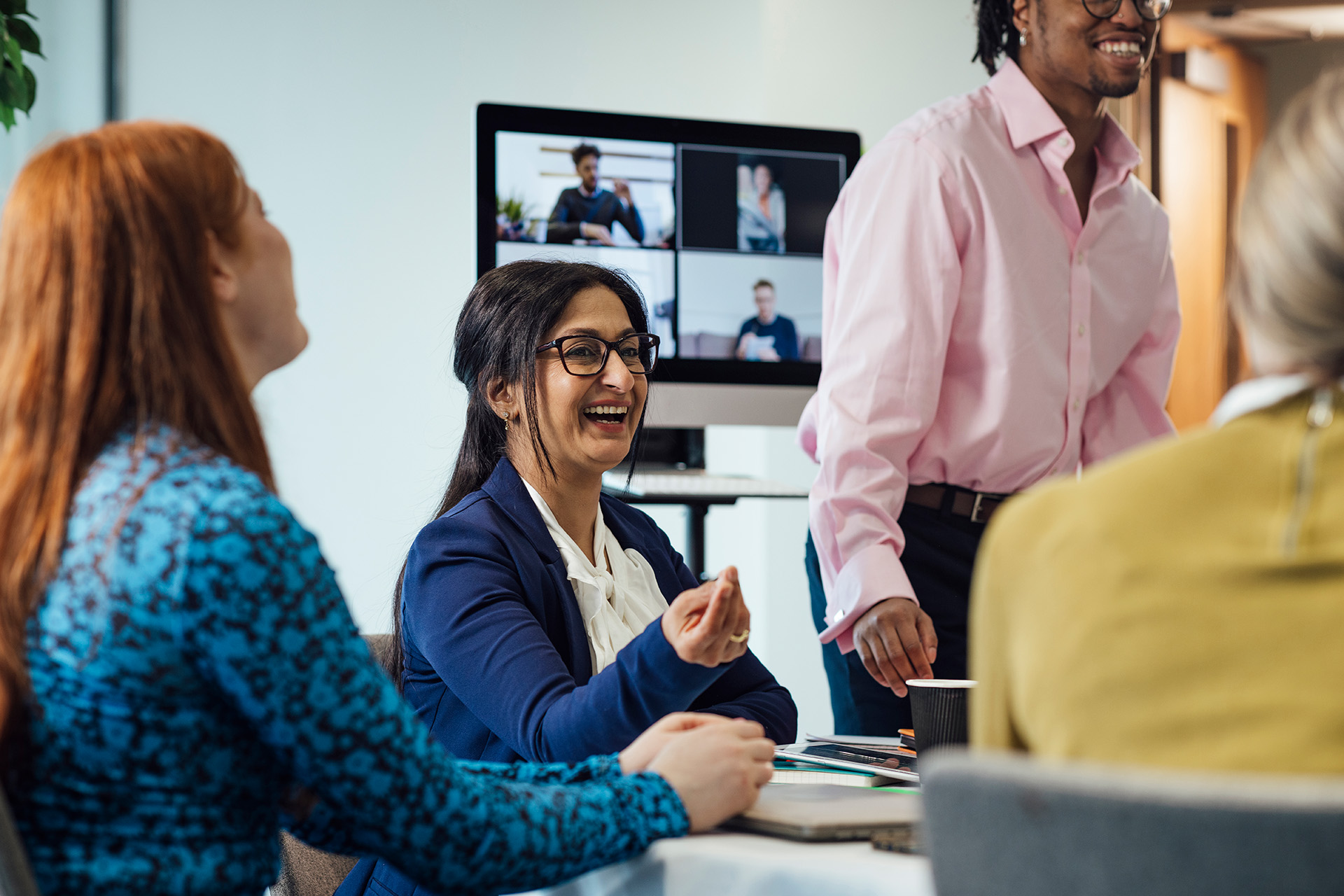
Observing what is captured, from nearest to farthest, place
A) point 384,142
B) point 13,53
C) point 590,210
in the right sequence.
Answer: point 13,53 < point 590,210 < point 384,142

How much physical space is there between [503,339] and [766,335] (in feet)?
4.00

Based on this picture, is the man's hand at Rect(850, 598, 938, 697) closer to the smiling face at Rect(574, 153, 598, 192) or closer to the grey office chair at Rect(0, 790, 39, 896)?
the grey office chair at Rect(0, 790, 39, 896)

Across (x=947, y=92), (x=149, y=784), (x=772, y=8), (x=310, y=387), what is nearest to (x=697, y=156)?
(x=772, y=8)

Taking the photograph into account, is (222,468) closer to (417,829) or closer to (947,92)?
(417,829)

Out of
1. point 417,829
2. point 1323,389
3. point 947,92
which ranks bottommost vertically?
point 417,829

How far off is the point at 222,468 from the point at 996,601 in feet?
1.55

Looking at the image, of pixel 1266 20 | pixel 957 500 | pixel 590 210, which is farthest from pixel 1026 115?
pixel 1266 20

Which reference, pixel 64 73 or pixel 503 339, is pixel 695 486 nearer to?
pixel 503 339

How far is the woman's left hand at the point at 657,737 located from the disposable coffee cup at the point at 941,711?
17 centimetres

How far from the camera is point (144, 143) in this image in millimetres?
845

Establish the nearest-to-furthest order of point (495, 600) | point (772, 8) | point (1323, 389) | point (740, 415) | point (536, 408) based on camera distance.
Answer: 1. point (1323, 389)
2. point (495, 600)
3. point (536, 408)
4. point (740, 415)
5. point (772, 8)

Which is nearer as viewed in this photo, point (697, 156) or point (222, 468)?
point (222, 468)

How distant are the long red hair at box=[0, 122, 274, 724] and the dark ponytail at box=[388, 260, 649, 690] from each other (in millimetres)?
777

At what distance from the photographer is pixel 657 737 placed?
3.27ft
